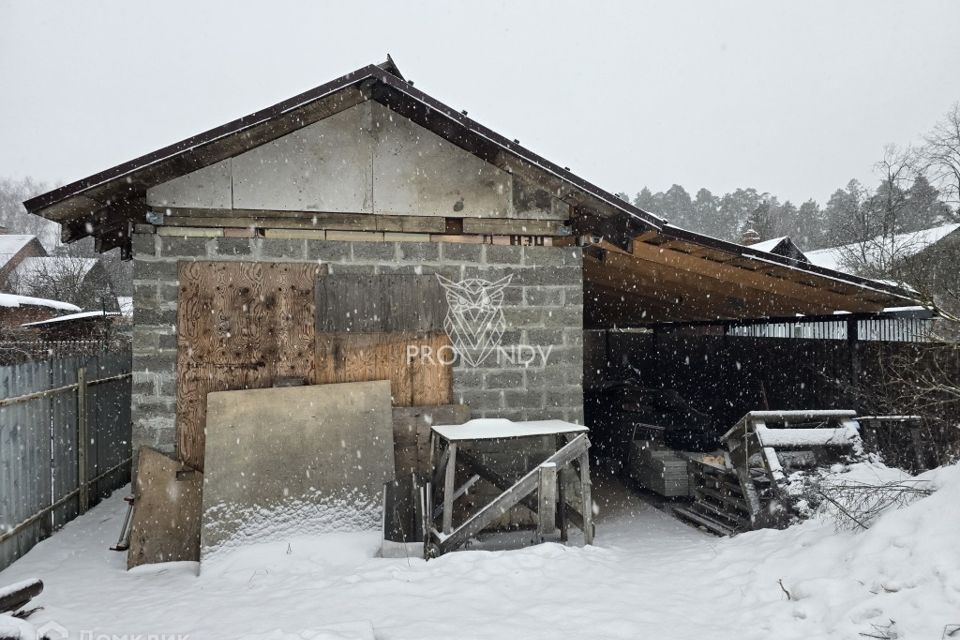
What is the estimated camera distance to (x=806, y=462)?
5773 mm

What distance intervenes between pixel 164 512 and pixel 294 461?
1.27 m

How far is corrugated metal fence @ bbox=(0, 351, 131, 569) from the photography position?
5469 millimetres

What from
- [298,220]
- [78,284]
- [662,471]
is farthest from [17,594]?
[78,284]

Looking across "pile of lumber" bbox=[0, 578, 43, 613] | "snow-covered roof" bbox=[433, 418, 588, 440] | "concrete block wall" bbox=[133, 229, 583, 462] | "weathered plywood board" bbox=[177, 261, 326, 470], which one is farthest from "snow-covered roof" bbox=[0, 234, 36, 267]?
"snow-covered roof" bbox=[433, 418, 588, 440]

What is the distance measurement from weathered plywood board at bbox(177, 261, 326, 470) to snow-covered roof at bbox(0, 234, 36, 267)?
45.0 meters

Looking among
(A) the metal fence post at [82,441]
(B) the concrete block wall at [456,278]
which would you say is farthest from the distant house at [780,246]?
(A) the metal fence post at [82,441]

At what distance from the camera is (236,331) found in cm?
576

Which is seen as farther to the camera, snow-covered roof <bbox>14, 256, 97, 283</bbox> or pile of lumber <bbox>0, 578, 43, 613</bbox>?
snow-covered roof <bbox>14, 256, 97, 283</bbox>

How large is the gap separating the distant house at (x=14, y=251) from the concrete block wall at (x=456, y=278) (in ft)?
138

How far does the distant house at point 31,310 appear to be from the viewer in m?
20.4

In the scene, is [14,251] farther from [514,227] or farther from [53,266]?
[514,227]

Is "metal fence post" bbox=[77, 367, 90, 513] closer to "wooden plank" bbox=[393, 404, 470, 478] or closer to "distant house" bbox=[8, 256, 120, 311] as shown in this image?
"wooden plank" bbox=[393, 404, 470, 478]

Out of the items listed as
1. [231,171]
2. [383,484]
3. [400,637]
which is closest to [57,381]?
[231,171]

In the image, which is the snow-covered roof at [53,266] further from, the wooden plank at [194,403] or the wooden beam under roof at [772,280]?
the wooden beam under roof at [772,280]
